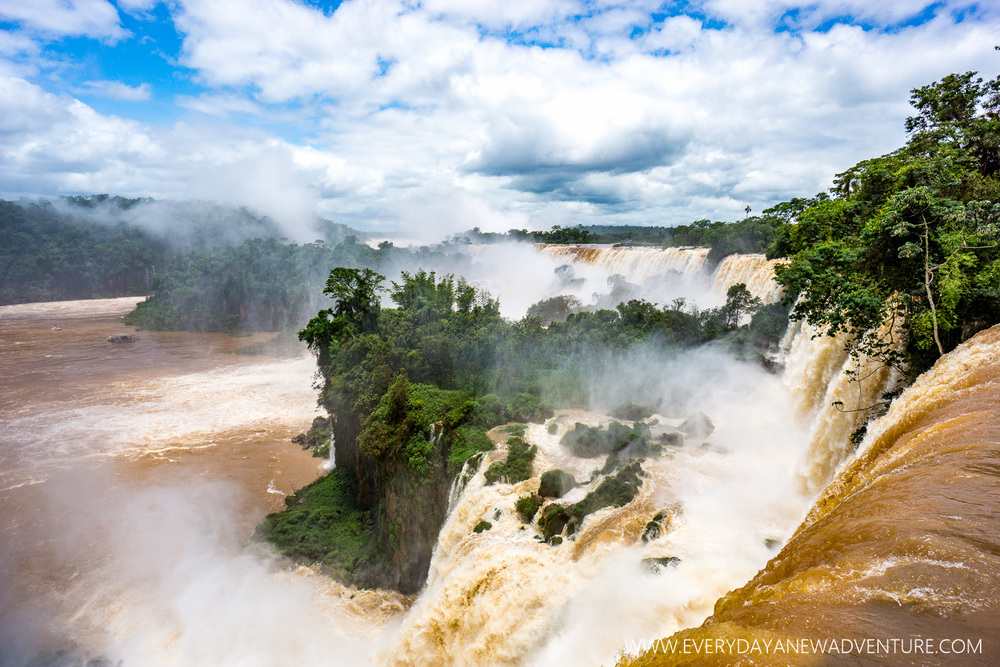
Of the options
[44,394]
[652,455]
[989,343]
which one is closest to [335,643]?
[652,455]

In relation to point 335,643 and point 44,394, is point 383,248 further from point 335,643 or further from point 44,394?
point 335,643

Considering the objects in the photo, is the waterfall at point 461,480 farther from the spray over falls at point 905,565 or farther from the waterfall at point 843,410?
the spray over falls at point 905,565

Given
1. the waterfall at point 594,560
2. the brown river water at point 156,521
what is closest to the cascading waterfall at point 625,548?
the waterfall at point 594,560

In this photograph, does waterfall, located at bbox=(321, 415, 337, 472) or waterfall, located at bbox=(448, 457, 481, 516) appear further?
waterfall, located at bbox=(321, 415, 337, 472)

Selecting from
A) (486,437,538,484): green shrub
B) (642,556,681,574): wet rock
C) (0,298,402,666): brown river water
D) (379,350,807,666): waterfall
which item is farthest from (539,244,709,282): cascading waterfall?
(642,556,681,574): wet rock

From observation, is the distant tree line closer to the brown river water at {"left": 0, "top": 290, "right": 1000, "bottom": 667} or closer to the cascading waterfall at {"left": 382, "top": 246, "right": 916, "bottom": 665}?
the brown river water at {"left": 0, "top": 290, "right": 1000, "bottom": 667}

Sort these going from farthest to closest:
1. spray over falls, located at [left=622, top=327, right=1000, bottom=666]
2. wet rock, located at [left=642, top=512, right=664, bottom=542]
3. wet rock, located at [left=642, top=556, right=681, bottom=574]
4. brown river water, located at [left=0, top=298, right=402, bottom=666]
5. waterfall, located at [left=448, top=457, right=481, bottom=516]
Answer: waterfall, located at [left=448, top=457, right=481, bottom=516] → brown river water, located at [left=0, top=298, right=402, bottom=666] → wet rock, located at [left=642, top=512, right=664, bottom=542] → wet rock, located at [left=642, top=556, right=681, bottom=574] → spray over falls, located at [left=622, top=327, right=1000, bottom=666]

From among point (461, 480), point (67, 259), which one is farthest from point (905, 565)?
point (67, 259)

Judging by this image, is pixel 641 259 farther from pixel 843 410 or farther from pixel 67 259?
pixel 67 259
